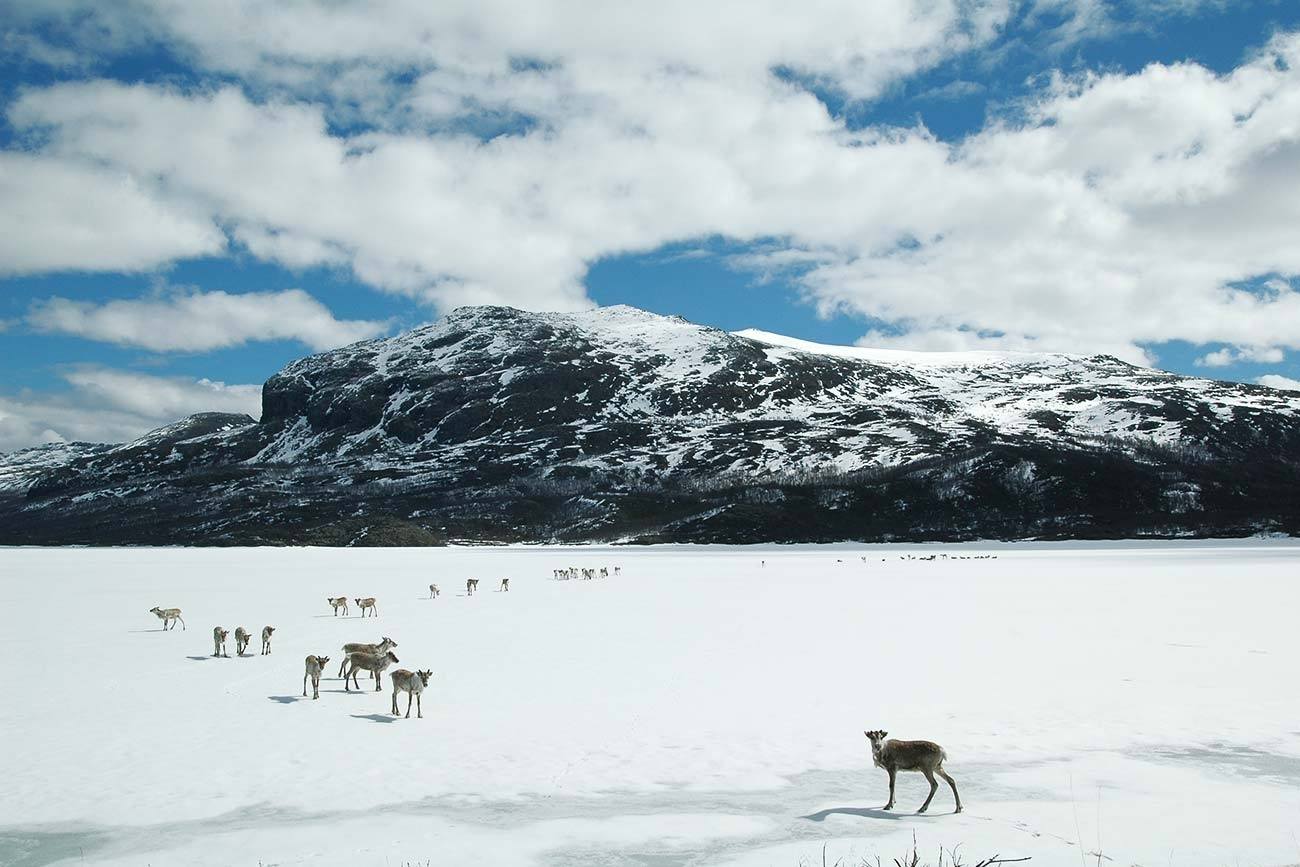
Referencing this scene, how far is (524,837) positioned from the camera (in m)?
10.6

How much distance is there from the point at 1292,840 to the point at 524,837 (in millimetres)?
9115

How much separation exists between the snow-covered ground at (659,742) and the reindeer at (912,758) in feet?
1.46

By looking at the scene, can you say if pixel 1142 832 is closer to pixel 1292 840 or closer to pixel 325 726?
pixel 1292 840

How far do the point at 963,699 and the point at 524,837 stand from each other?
11.1 m

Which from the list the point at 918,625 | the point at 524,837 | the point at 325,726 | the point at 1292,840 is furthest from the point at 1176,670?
the point at 325,726

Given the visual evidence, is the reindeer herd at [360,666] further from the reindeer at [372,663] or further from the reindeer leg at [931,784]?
the reindeer leg at [931,784]

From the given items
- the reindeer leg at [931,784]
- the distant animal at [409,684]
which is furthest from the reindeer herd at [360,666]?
the reindeer leg at [931,784]

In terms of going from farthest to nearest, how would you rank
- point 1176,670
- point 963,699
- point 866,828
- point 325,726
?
point 1176,670 < point 963,699 < point 325,726 < point 866,828

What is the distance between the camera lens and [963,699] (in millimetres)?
18109

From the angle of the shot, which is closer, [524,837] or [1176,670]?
[524,837]

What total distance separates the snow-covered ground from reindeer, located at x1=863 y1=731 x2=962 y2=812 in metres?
0.45

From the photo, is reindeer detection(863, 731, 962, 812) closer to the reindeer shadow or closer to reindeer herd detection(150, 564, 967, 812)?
reindeer herd detection(150, 564, 967, 812)

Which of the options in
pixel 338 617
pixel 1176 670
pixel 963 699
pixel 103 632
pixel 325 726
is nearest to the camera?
pixel 325 726

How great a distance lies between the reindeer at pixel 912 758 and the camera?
1113 centimetres
